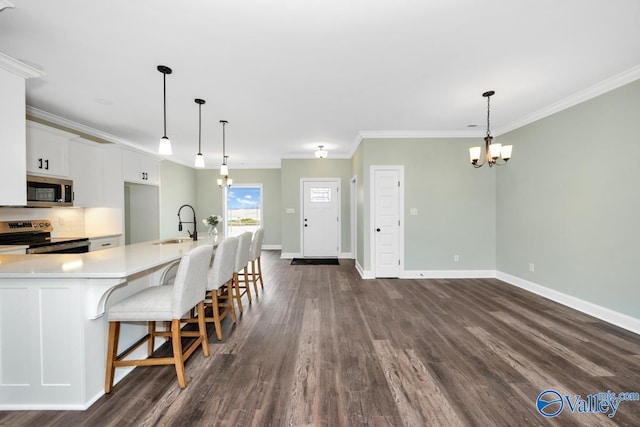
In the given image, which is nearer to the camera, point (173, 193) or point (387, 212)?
point (387, 212)

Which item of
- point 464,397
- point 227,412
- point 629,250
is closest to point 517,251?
point 629,250

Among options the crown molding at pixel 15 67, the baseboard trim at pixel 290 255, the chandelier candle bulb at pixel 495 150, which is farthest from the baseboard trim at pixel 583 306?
the crown molding at pixel 15 67

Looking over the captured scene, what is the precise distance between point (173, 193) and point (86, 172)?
2.72m

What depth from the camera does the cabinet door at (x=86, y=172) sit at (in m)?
3.87

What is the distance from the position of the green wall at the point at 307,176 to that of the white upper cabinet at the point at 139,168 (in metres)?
2.76

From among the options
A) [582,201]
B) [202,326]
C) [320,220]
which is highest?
[582,201]

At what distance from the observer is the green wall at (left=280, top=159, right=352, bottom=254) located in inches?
261

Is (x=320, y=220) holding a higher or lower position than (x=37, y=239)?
higher

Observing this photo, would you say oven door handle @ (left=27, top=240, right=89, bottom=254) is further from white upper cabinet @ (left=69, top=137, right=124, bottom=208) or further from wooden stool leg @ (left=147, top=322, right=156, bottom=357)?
wooden stool leg @ (left=147, top=322, right=156, bottom=357)

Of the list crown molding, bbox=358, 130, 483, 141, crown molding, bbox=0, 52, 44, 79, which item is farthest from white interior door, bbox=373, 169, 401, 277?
crown molding, bbox=0, 52, 44, 79

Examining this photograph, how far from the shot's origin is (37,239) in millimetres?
3395

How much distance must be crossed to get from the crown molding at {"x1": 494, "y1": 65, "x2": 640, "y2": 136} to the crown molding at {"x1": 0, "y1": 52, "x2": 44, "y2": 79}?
5.42 m

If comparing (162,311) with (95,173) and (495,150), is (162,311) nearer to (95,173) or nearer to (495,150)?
(95,173)

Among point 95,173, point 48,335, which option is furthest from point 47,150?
point 48,335
